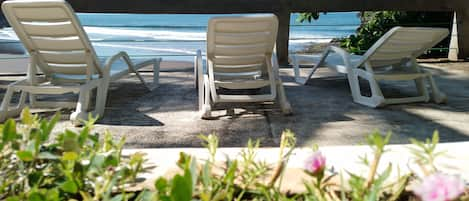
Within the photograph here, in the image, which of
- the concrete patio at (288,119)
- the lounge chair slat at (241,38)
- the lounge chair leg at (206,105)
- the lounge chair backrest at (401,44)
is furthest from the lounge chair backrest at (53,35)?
the lounge chair backrest at (401,44)

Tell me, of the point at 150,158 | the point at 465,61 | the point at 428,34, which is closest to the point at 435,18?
the point at 465,61

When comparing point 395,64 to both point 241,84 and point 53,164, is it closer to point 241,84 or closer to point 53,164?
point 241,84

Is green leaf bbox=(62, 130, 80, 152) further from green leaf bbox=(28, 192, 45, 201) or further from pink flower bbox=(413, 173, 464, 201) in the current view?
pink flower bbox=(413, 173, 464, 201)

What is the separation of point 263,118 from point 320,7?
11.2ft

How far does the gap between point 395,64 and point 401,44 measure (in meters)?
0.44

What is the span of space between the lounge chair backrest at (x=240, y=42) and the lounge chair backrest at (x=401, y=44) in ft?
3.03

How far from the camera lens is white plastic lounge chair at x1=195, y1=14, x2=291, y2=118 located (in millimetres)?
3676

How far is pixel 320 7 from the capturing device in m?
6.53

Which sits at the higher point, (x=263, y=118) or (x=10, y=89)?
(x=10, y=89)

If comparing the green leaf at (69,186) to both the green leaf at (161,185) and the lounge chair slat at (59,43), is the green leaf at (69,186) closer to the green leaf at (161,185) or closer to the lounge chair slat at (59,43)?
the green leaf at (161,185)

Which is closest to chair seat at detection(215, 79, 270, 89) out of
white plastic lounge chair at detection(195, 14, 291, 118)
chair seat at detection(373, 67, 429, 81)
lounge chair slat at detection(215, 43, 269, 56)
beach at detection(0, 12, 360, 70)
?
white plastic lounge chair at detection(195, 14, 291, 118)

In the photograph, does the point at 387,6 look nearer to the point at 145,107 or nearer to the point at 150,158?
the point at 145,107

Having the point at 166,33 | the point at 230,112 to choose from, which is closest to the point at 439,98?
the point at 230,112

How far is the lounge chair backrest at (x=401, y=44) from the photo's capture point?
13.1 ft
